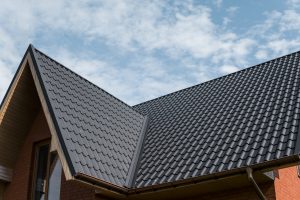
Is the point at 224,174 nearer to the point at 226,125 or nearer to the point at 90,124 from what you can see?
the point at 226,125

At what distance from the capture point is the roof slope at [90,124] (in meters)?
7.68

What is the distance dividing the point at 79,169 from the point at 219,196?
2529 mm

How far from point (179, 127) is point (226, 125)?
156cm

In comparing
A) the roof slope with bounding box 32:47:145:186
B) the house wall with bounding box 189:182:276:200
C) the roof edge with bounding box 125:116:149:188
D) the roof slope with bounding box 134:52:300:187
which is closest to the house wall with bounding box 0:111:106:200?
the roof slope with bounding box 32:47:145:186

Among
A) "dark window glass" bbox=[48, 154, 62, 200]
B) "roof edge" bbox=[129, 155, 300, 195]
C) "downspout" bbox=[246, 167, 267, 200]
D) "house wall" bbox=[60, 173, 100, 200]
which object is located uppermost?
"dark window glass" bbox=[48, 154, 62, 200]

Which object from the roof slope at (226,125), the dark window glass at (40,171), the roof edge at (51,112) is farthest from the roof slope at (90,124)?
the dark window glass at (40,171)

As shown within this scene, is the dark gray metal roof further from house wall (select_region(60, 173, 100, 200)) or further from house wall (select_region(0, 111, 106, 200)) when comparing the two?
house wall (select_region(0, 111, 106, 200))

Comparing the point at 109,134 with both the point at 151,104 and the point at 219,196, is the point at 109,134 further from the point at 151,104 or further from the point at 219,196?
the point at 151,104

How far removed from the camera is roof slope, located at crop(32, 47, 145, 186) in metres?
7.68

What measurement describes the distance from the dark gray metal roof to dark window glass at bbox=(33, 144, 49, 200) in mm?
1389

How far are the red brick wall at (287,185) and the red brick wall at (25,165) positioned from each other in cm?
510

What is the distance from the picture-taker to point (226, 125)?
8.92 meters

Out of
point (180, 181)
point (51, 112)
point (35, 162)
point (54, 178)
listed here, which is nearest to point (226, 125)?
point (180, 181)

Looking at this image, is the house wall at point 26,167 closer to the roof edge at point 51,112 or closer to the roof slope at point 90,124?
the roof slope at point 90,124
